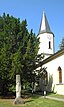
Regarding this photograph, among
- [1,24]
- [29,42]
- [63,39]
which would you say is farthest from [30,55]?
[63,39]

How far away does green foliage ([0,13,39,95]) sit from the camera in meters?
24.2

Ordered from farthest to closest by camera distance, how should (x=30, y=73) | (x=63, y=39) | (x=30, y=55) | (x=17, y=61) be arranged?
(x=63, y=39), (x=30, y=73), (x=30, y=55), (x=17, y=61)

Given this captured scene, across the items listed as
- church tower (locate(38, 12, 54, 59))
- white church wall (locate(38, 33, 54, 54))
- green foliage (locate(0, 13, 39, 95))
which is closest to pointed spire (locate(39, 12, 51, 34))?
church tower (locate(38, 12, 54, 59))

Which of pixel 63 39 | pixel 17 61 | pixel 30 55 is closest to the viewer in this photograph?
pixel 17 61

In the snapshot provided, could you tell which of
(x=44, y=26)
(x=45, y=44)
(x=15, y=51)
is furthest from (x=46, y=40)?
(x=15, y=51)

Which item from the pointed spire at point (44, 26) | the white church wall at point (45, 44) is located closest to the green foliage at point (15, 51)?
the white church wall at point (45, 44)

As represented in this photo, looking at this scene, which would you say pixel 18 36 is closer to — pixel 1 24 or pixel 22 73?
pixel 1 24

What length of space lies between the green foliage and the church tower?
17.5 meters

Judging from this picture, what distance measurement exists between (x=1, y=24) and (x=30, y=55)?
20.4 ft

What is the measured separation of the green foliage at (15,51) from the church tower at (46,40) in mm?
17489

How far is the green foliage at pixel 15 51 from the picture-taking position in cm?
2420

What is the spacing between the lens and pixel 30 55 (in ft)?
82.9

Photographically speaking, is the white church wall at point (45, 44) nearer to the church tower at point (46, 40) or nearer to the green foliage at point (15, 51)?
the church tower at point (46, 40)

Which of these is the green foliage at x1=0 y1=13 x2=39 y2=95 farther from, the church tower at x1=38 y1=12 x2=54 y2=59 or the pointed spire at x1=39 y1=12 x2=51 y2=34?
the pointed spire at x1=39 y1=12 x2=51 y2=34
